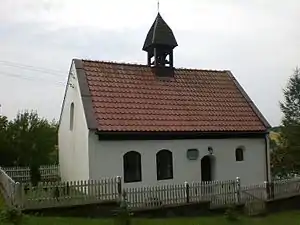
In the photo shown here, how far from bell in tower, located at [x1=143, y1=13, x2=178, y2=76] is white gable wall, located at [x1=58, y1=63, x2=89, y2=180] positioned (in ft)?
17.2

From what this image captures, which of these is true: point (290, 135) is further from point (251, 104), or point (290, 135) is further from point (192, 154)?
point (192, 154)

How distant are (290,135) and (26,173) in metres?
18.6

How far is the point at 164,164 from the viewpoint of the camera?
21797mm

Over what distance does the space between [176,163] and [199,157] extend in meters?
1.42

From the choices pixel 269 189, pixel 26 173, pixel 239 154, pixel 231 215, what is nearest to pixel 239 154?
pixel 239 154

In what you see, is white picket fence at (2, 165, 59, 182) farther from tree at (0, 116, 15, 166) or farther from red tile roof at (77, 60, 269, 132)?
red tile roof at (77, 60, 269, 132)

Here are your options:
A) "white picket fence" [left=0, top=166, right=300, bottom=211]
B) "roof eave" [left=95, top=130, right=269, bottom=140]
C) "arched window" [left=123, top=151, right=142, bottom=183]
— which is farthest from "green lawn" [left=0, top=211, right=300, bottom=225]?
"roof eave" [left=95, top=130, right=269, bottom=140]

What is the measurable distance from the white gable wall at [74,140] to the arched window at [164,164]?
3.65m

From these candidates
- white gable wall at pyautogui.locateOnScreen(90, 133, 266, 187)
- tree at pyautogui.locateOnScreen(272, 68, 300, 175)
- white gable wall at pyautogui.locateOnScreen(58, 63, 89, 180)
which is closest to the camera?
white gable wall at pyautogui.locateOnScreen(90, 133, 266, 187)

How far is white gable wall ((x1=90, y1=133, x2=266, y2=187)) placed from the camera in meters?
19.9

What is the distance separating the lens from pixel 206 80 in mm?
26500

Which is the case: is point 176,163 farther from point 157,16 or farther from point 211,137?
point 157,16

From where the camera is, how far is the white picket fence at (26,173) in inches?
957

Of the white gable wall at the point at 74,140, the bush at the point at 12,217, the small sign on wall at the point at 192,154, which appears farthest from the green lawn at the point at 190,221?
the white gable wall at the point at 74,140
